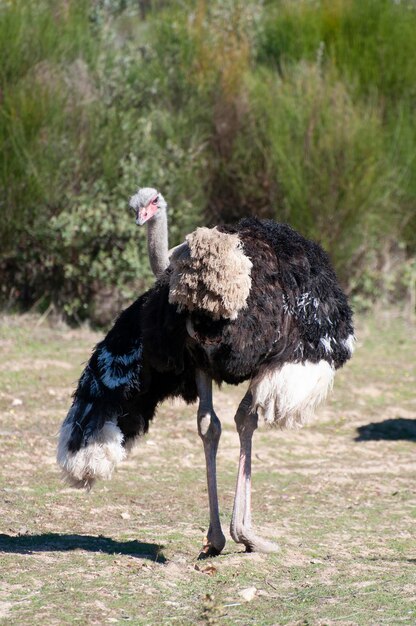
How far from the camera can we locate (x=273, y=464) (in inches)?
293

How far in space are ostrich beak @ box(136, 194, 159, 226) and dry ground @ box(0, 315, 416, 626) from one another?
59.5 inches

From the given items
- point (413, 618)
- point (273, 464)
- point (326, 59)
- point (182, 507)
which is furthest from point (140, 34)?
point (413, 618)

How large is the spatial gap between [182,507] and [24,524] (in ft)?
2.97

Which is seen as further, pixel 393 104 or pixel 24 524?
pixel 393 104

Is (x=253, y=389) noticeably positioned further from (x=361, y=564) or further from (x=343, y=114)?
(x=343, y=114)

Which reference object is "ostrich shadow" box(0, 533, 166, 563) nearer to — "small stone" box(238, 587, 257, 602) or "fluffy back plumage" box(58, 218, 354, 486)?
"fluffy back plumage" box(58, 218, 354, 486)

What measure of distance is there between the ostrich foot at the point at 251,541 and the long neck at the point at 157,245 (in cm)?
127

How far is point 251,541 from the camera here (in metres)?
5.11

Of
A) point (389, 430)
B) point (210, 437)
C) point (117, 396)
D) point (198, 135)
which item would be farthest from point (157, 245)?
point (198, 135)

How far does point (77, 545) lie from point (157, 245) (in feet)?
4.75

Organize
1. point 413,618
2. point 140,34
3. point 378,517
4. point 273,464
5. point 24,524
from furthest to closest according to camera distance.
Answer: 1. point 140,34
2. point 273,464
3. point 378,517
4. point 24,524
5. point 413,618

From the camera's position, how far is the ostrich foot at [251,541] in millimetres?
5062

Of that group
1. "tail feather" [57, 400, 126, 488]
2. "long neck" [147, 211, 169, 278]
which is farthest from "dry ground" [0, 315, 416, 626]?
"long neck" [147, 211, 169, 278]

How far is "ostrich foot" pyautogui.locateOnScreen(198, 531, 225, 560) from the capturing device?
502 centimetres
